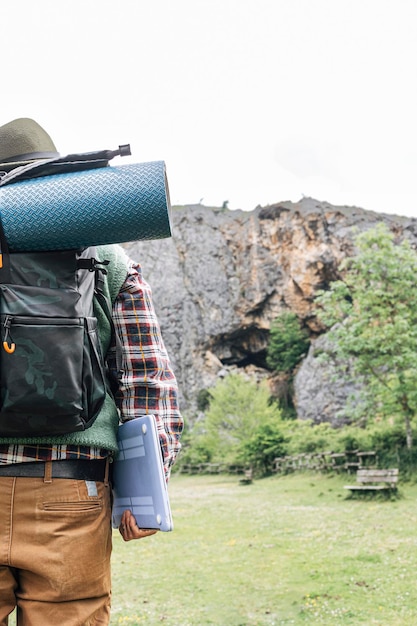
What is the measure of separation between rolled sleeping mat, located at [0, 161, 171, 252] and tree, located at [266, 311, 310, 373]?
47197mm

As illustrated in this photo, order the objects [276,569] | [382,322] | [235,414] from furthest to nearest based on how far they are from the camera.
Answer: [235,414], [382,322], [276,569]

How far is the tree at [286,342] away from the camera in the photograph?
1915 inches

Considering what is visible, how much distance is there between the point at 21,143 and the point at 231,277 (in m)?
49.4

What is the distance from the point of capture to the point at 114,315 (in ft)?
6.88

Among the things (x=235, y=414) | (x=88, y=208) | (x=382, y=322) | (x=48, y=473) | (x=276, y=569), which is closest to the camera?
(x=88, y=208)

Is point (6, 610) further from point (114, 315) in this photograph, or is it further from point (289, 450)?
point (289, 450)

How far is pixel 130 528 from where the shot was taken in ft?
6.47

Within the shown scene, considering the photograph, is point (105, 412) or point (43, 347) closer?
point (43, 347)

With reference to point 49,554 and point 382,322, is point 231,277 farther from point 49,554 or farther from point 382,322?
point 49,554

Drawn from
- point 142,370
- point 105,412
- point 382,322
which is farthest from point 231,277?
point 105,412

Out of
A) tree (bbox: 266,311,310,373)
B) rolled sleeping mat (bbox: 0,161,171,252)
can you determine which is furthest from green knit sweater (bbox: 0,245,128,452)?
tree (bbox: 266,311,310,373)

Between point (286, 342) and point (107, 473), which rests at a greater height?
point (286, 342)

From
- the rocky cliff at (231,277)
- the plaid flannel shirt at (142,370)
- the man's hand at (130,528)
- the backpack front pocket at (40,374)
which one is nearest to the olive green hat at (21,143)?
the plaid flannel shirt at (142,370)

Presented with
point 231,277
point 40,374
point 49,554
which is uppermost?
point 231,277
